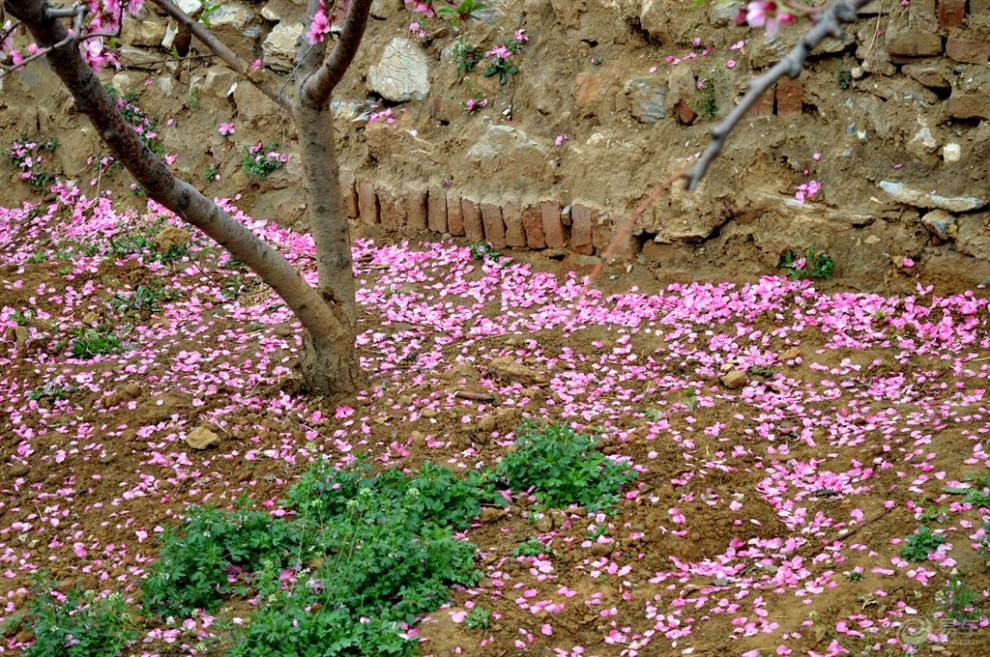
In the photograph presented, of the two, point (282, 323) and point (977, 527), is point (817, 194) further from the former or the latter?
point (282, 323)

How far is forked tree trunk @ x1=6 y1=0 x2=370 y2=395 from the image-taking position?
416 cm

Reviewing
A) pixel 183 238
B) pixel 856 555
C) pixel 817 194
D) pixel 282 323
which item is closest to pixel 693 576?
pixel 856 555

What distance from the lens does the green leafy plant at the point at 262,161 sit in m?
8.48

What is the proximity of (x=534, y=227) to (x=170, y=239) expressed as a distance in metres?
2.69

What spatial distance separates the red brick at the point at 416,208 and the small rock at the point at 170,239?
1.63 m

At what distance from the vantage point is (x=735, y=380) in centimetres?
571

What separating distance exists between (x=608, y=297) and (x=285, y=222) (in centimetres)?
291

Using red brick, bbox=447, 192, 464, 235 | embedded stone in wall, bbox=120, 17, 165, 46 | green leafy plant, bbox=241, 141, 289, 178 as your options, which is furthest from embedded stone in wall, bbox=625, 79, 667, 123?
embedded stone in wall, bbox=120, 17, 165, 46

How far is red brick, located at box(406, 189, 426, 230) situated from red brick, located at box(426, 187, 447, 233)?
0.04m

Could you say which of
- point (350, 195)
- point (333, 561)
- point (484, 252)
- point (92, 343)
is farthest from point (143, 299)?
point (333, 561)

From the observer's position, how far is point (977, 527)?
4.08m

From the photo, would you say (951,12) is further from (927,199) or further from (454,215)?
(454,215)

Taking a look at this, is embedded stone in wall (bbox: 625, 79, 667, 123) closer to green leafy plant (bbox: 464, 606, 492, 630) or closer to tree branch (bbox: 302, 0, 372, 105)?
tree branch (bbox: 302, 0, 372, 105)

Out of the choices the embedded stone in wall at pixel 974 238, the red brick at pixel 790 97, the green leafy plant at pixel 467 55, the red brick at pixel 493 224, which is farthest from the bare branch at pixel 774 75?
the green leafy plant at pixel 467 55
